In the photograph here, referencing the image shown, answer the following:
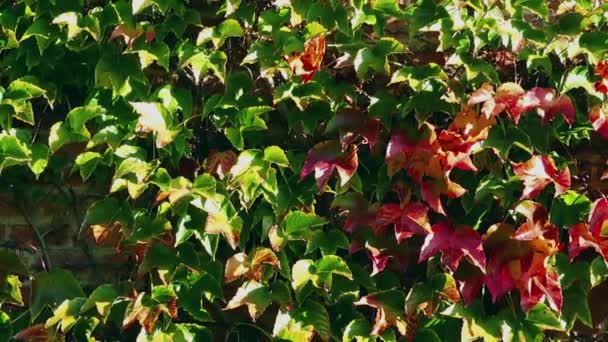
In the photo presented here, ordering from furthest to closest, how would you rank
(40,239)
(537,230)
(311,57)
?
1. (40,239)
2. (311,57)
3. (537,230)

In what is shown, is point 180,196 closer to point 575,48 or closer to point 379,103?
point 379,103

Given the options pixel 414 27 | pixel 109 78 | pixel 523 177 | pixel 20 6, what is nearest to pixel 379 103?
pixel 414 27

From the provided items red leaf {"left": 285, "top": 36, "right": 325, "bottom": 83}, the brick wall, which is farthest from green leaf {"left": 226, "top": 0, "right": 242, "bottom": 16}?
the brick wall

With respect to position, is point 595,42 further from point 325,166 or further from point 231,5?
point 231,5

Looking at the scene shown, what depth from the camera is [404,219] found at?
213 centimetres

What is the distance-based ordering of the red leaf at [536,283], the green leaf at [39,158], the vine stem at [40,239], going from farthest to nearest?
the vine stem at [40,239] < the green leaf at [39,158] < the red leaf at [536,283]

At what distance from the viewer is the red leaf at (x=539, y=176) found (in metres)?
2.10

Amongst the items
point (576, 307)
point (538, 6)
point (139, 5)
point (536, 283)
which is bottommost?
point (576, 307)

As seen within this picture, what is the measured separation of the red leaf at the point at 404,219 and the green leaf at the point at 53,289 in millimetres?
788

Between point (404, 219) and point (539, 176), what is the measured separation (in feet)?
1.12

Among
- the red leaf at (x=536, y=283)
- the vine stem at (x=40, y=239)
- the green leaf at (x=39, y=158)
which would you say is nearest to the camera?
the red leaf at (x=536, y=283)

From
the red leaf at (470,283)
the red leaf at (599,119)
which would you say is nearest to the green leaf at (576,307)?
the red leaf at (470,283)

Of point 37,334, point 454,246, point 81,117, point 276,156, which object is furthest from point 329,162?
point 37,334

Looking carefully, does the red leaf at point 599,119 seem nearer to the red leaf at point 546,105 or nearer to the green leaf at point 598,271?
the red leaf at point 546,105
